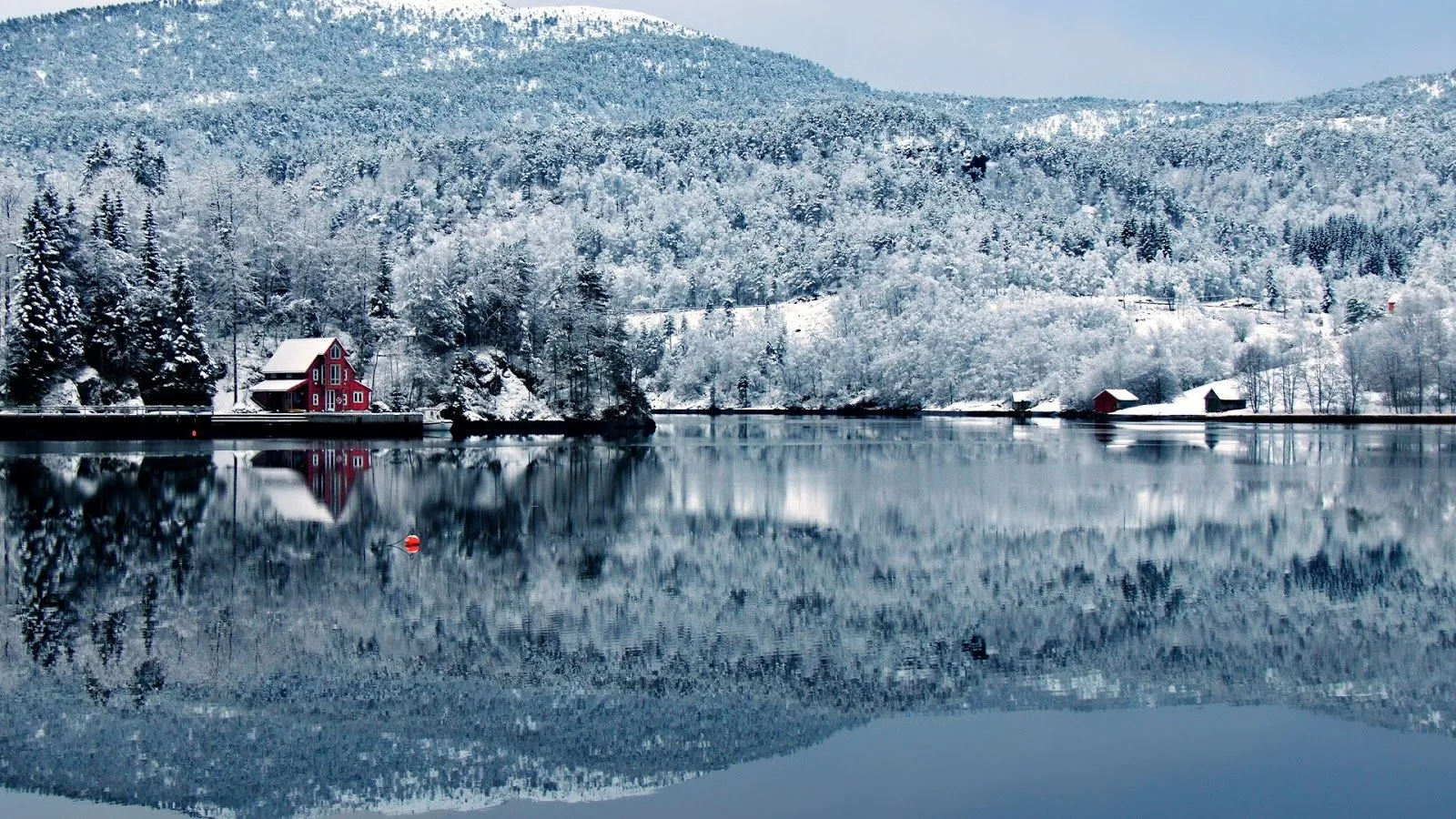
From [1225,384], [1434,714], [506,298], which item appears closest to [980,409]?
[1225,384]

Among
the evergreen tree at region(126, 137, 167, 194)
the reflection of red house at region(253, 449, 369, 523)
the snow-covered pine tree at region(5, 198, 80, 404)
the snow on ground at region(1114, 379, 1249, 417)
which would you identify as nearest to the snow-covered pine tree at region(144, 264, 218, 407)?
the snow-covered pine tree at region(5, 198, 80, 404)

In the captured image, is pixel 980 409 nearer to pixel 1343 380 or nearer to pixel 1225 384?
pixel 1225 384

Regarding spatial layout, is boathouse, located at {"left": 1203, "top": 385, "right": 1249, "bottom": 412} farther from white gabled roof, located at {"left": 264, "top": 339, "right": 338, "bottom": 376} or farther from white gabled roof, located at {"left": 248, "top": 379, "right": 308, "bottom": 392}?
white gabled roof, located at {"left": 248, "top": 379, "right": 308, "bottom": 392}

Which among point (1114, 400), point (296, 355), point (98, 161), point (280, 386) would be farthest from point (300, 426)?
point (1114, 400)

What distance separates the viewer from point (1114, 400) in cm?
13750

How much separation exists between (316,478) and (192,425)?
121 ft

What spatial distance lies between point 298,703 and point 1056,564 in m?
16.5

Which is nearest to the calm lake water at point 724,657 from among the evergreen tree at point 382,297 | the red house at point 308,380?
the red house at point 308,380

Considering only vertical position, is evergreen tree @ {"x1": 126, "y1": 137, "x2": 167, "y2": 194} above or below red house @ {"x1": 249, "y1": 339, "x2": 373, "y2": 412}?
above

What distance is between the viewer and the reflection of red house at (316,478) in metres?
36.0

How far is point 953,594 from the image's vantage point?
24.0m

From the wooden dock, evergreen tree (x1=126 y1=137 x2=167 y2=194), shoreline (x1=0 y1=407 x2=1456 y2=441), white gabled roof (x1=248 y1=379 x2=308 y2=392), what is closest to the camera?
the wooden dock

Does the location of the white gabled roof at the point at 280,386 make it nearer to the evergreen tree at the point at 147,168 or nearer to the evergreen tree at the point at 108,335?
the evergreen tree at the point at 108,335

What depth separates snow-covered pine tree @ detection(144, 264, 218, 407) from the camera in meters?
82.1
